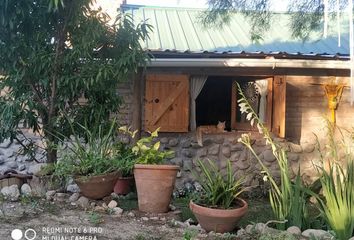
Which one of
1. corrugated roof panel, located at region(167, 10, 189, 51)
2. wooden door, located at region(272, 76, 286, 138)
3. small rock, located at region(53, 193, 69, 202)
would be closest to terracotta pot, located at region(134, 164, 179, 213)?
small rock, located at region(53, 193, 69, 202)

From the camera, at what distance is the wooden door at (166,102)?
7113 millimetres

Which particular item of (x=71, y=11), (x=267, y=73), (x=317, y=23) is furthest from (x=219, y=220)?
(x=267, y=73)

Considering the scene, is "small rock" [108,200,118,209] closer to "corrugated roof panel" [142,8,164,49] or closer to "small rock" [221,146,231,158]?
"corrugated roof panel" [142,8,164,49]

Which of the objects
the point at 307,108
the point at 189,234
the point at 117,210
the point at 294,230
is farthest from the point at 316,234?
the point at 307,108

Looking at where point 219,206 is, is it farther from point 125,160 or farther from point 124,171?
point 124,171

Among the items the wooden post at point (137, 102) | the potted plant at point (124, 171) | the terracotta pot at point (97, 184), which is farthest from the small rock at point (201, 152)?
the terracotta pot at point (97, 184)

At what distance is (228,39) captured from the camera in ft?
27.2

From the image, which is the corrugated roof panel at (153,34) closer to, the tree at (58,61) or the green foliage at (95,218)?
the tree at (58,61)

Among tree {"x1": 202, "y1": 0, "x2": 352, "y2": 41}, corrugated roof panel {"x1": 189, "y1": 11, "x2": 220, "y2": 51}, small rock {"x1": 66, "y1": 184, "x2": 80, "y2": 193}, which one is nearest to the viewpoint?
small rock {"x1": 66, "y1": 184, "x2": 80, "y2": 193}

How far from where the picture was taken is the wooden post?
707 centimetres

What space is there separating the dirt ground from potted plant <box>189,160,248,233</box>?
250mm

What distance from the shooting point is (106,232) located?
3.65m

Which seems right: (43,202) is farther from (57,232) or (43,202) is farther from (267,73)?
(267,73)

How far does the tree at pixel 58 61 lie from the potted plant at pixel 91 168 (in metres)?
0.45
